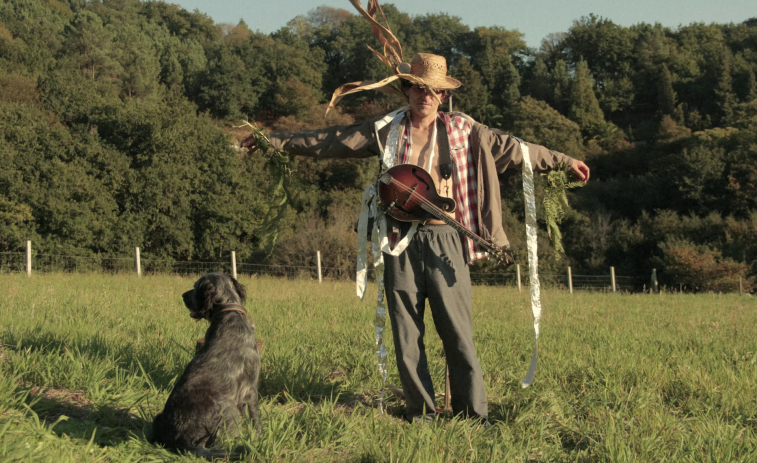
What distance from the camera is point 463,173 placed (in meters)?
4.15

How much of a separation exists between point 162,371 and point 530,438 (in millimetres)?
2660

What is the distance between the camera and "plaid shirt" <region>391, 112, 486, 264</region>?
411cm

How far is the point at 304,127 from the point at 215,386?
54836mm

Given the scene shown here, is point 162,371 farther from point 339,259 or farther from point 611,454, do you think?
point 339,259

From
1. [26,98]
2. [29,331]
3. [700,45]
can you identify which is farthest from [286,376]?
[700,45]

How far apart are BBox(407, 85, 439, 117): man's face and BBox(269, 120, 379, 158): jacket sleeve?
33 cm

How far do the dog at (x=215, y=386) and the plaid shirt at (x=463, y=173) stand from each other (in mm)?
1147

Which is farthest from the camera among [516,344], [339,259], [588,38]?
[588,38]

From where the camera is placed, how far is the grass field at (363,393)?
3.26m

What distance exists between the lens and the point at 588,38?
3949 inches

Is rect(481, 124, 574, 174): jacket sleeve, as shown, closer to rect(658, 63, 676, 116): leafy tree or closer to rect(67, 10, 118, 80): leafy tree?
rect(67, 10, 118, 80): leafy tree

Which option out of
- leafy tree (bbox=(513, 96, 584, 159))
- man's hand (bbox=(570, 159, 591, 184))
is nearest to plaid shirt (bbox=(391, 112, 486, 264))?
man's hand (bbox=(570, 159, 591, 184))

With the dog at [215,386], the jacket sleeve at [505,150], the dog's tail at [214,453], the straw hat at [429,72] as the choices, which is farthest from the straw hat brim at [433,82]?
the dog's tail at [214,453]

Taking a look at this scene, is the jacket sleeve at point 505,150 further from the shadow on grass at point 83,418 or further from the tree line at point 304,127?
the shadow on grass at point 83,418
